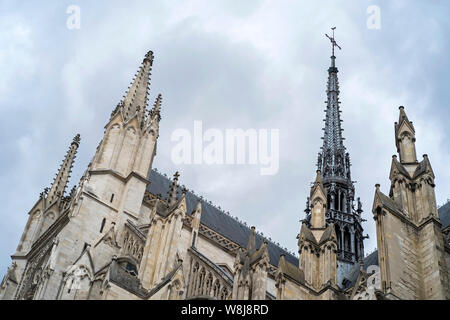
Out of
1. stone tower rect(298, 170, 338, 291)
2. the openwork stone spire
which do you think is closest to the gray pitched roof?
stone tower rect(298, 170, 338, 291)

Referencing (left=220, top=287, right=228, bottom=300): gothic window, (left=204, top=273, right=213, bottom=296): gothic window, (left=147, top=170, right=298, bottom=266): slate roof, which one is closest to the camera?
(left=220, top=287, right=228, bottom=300): gothic window

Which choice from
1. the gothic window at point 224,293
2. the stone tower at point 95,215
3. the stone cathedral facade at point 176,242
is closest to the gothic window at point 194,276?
the stone cathedral facade at point 176,242

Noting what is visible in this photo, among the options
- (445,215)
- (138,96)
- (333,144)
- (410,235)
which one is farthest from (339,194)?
(410,235)

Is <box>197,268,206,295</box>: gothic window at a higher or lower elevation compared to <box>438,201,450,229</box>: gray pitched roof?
lower

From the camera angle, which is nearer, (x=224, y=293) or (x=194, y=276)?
(x=224, y=293)

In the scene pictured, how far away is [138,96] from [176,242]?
Result: 11531 mm

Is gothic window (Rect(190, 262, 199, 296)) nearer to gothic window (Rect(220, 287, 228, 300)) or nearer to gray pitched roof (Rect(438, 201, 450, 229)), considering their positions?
gothic window (Rect(220, 287, 228, 300))

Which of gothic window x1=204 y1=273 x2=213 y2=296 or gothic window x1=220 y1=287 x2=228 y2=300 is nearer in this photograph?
gothic window x1=220 y1=287 x2=228 y2=300

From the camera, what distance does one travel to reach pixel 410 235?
15766 millimetres

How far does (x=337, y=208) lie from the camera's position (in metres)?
37.3

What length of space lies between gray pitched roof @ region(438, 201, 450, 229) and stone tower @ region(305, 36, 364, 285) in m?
6.27

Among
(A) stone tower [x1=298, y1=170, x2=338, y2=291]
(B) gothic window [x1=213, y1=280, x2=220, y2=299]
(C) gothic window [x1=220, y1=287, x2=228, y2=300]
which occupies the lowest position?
(C) gothic window [x1=220, y1=287, x2=228, y2=300]

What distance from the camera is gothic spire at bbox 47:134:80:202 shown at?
3125 cm

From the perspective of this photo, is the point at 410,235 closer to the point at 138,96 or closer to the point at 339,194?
the point at 138,96
